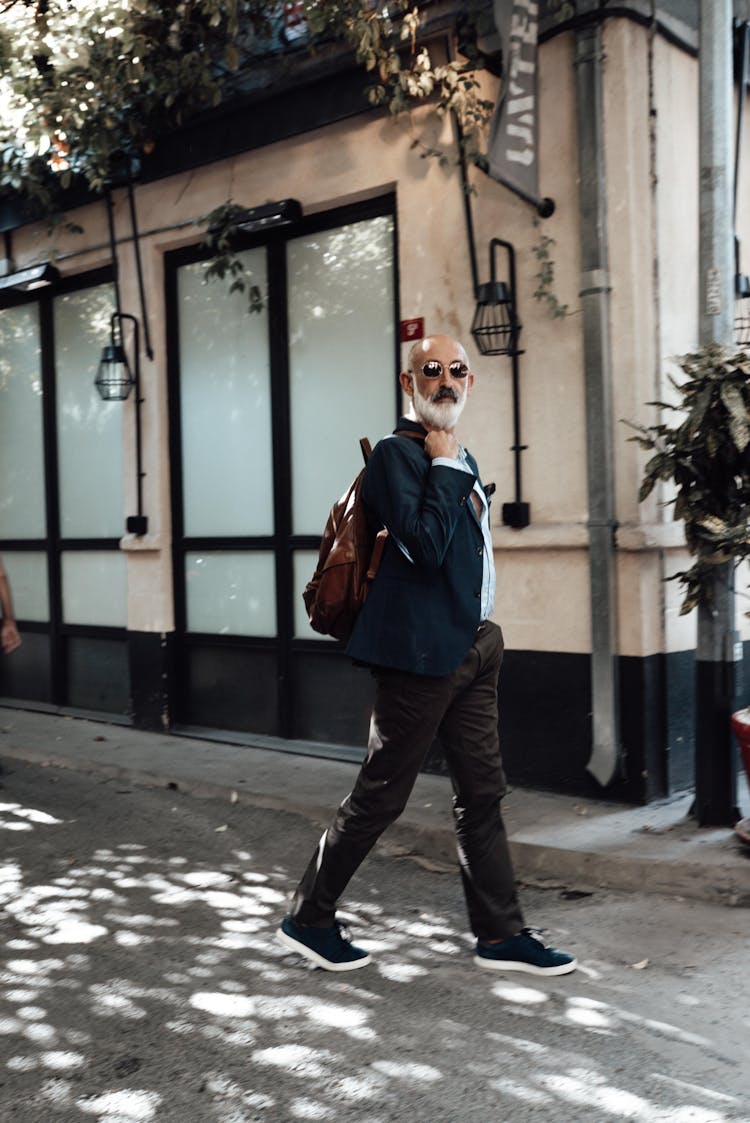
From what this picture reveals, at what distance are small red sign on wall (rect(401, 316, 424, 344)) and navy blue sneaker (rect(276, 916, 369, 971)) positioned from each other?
13.0 feet

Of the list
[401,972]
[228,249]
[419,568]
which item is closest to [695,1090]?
[401,972]

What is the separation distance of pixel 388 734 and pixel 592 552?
255 centimetres

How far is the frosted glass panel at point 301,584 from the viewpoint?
8.09 m

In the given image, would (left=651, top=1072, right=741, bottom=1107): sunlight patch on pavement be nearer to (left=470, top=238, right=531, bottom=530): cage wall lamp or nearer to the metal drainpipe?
the metal drainpipe

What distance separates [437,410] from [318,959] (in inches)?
77.8

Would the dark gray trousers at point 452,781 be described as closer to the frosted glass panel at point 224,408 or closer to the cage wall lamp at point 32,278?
the frosted glass panel at point 224,408

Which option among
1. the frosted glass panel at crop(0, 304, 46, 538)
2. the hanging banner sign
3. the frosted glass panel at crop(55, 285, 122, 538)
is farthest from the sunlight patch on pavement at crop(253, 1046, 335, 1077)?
the frosted glass panel at crop(0, 304, 46, 538)

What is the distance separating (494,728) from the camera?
420 cm

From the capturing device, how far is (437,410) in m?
4.00

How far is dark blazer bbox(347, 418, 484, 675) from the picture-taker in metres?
3.83

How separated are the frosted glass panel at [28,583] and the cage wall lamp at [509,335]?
5084 millimetres

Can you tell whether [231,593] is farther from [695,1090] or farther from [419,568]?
[695,1090]

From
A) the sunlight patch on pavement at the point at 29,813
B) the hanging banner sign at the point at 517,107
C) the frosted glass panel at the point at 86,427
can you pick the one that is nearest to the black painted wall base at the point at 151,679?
the frosted glass panel at the point at 86,427

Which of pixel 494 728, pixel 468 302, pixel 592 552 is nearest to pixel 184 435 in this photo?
pixel 468 302
